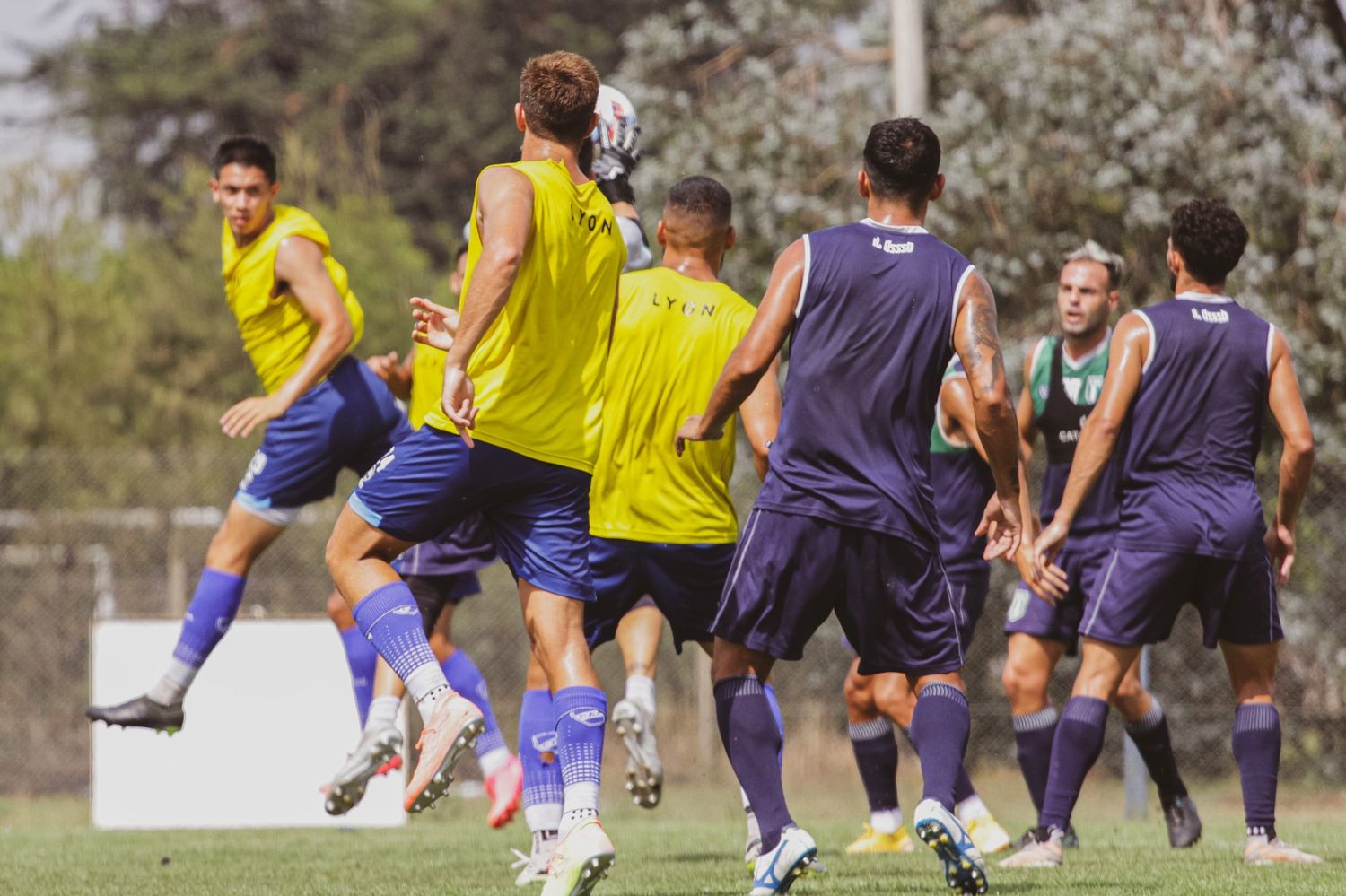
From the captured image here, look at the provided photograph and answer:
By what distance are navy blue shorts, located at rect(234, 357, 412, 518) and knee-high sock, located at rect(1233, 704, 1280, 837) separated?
11.8 ft

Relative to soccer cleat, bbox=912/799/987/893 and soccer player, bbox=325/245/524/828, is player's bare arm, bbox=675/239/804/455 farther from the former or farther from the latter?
soccer player, bbox=325/245/524/828

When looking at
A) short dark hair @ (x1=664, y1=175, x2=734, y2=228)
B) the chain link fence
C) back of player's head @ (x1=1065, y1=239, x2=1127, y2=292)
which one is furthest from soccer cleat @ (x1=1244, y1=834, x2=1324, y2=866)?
the chain link fence

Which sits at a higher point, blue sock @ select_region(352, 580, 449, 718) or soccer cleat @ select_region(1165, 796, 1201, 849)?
blue sock @ select_region(352, 580, 449, 718)

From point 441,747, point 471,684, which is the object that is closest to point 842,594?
point 441,747

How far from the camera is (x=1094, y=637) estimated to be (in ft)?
21.6

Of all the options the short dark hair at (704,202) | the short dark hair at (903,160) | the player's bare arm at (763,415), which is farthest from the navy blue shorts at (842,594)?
the short dark hair at (704,202)

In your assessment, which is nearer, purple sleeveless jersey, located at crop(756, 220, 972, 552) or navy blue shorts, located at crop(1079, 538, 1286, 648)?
purple sleeveless jersey, located at crop(756, 220, 972, 552)

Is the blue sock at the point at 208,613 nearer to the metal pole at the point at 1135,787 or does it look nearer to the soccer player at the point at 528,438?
the soccer player at the point at 528,438

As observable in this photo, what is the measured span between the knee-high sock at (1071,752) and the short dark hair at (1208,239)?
164cm

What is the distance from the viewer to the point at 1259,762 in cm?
664

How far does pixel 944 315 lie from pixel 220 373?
17.6 m

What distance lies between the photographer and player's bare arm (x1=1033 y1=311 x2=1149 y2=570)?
6488mm

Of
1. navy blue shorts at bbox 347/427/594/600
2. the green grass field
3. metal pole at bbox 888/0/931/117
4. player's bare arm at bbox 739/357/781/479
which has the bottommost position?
the green grass field

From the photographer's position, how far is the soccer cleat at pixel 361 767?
6.11m
